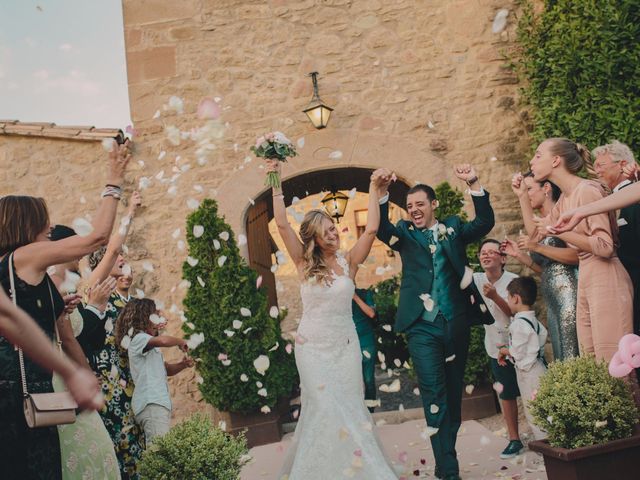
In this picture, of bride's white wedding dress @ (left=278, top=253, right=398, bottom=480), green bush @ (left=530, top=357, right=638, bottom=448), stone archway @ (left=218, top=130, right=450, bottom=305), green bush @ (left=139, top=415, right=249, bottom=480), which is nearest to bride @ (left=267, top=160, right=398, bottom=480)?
bride's white wedding dress @ (left=278, top=253, right=398, bottom=480)

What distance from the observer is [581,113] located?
676 cm

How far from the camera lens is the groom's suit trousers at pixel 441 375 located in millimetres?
4488

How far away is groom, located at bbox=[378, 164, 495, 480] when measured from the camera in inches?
179

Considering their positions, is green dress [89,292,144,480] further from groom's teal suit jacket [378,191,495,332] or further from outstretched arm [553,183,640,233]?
outstretched arm [553,183,640,233]

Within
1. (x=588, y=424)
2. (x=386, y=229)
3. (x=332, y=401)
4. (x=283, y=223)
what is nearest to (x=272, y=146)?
(x=283, y=223)

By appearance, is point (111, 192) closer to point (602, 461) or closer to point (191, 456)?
point (191, 456)

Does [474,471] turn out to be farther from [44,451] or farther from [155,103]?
[155,103]

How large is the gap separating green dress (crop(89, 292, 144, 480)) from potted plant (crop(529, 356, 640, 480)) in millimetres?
2458

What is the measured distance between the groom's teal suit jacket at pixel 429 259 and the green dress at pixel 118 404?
6.43 feet

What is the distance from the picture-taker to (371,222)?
471 cm

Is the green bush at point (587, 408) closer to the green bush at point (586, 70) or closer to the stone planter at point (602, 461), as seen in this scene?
the stone planter at point (602, 461)

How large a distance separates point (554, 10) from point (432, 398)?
481 centimetres

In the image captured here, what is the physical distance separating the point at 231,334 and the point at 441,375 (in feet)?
10.2

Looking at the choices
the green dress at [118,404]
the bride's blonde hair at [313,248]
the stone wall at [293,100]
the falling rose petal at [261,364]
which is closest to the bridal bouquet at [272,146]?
the bride's blonde hair at [313,248]
